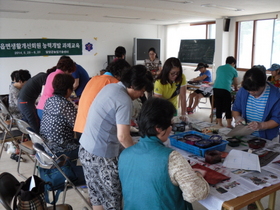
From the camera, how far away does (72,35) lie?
331 inches

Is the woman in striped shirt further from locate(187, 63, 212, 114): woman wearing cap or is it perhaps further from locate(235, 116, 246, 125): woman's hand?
locate(187, 63, 212, 114): woman wearing cap

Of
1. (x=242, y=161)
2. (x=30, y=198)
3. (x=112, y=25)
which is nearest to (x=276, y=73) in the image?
(x=242, y=161)

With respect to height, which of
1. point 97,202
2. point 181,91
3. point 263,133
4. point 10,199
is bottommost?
point 97,202

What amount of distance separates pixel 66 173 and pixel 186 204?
1091 millimetres

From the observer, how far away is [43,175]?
2.15 m

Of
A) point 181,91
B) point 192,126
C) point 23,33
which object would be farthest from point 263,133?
point 23,33

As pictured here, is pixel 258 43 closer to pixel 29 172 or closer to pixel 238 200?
pixel 29 172

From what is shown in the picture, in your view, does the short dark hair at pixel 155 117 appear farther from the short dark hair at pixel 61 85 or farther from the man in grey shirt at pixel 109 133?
the short dark hair at pixel 61 85

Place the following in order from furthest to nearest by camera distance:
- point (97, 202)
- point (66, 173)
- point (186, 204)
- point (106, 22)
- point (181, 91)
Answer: point (106, 22) < point (181, 91) < point (66, 173) < point (97, 202) < point (186, 204)

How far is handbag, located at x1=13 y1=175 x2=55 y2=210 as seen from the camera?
4.84 ft

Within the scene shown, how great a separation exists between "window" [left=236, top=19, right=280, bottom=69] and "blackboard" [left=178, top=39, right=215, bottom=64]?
0.84 m

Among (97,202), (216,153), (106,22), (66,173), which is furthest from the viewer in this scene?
(106,22)

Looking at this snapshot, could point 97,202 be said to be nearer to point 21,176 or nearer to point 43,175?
point 43,175

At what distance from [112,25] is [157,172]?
8495 mm
